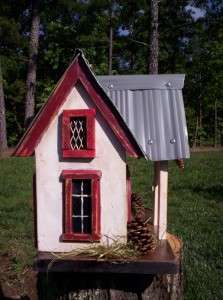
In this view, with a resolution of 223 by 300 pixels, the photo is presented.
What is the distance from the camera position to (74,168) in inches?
115

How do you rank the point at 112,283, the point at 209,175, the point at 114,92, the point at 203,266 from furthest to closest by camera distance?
1. the point at 209,175
2. the point at 203,266
3. the point at 114,92
4. the point at 112,283

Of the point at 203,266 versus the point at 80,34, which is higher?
the point at 80,34

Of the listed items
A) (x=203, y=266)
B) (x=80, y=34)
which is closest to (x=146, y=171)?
(x=203, y=266)

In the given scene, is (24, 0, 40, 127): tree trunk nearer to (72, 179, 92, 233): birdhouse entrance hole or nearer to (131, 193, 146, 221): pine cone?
(131, 193, 146, 221): pine cone

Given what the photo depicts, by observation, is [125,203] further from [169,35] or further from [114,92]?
[169,35]

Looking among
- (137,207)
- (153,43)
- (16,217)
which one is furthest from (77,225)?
(153,43)

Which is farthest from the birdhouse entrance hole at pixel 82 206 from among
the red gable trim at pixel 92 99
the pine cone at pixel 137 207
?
the pine cone at pixel 137 207

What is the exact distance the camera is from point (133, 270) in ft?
9.21

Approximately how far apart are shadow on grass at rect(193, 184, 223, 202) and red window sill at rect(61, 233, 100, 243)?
7.42 m

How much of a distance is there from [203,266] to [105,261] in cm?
372

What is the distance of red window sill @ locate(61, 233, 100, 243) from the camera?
9.45 ft

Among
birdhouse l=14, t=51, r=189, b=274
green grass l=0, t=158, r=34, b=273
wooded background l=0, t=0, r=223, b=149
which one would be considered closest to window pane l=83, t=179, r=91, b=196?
birdhouse l=14, t=51, r=189, b=274

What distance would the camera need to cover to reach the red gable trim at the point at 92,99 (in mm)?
2855

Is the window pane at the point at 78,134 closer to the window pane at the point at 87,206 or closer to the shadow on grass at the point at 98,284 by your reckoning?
the window pane at the point at 87,206
